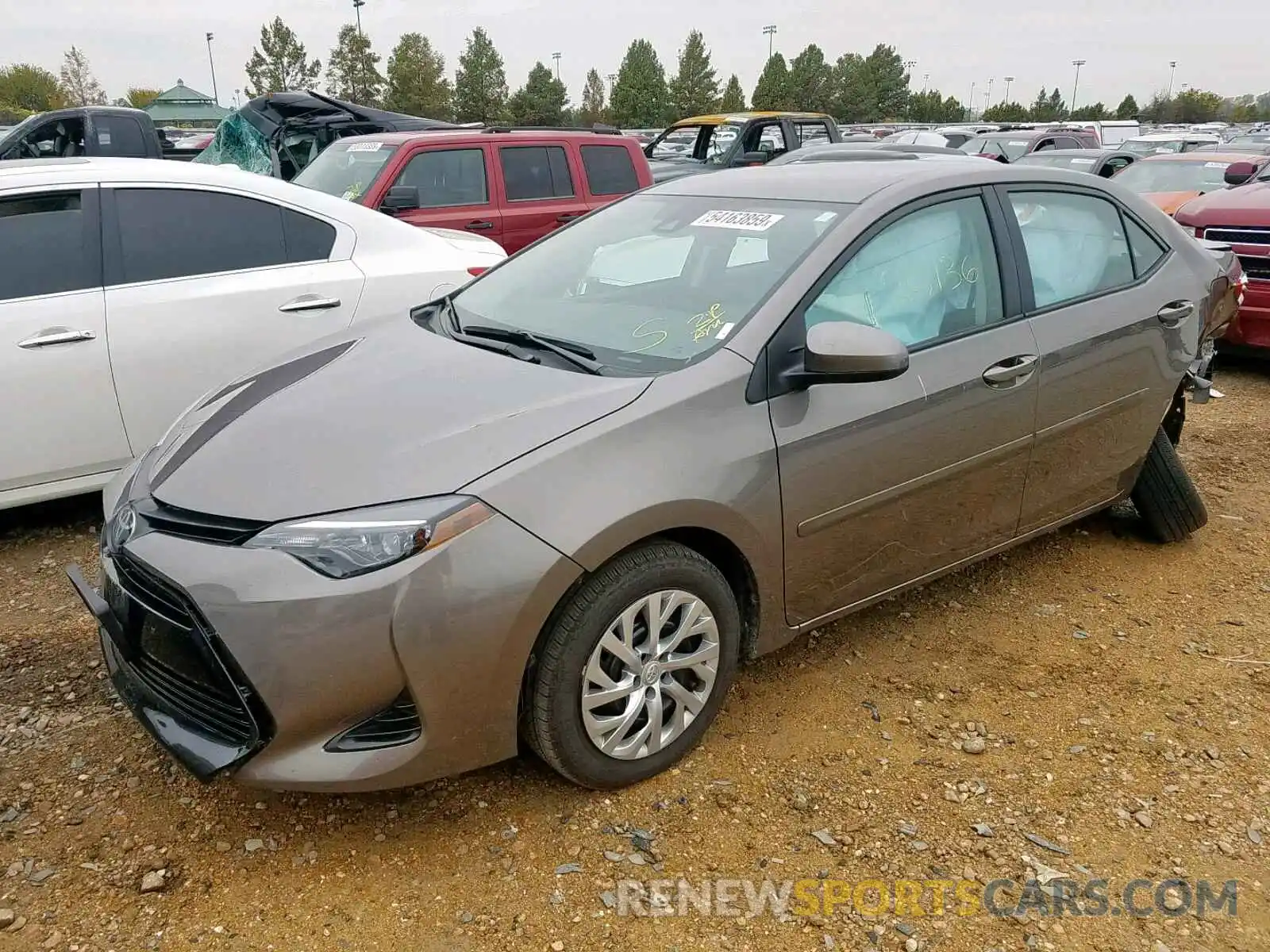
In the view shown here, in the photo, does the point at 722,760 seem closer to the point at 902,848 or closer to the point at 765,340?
the point at 902,848

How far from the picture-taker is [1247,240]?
677 cm

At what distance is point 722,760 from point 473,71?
66787 mm

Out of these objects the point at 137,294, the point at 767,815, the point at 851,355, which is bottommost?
the point at 767,815

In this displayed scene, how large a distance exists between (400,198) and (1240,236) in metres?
5.89

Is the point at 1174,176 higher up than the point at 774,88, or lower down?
lower down

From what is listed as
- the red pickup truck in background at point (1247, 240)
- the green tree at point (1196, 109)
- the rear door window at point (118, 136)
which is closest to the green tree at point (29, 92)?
the rear door window at point (118, 136)

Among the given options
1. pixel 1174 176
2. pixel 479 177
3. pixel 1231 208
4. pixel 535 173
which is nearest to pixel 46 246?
pixel 479 177

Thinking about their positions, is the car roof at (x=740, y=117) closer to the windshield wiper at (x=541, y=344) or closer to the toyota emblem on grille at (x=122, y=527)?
the windshield wiper at (x=541, y=344)

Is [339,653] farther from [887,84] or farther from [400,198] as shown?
[887,84]

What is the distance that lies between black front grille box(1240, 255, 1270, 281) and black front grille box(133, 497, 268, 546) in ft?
22.2

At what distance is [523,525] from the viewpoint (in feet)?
7.44

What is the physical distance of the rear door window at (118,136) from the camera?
1091cm

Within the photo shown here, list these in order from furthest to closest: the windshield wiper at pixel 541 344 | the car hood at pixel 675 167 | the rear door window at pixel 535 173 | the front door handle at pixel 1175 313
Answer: the car hood at pixel 675 167
the rear door window at pixel 535 173
the front door handle at pixel 1175 313
the windshield wiper at pixel 541 344

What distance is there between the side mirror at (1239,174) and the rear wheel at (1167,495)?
6346mm
